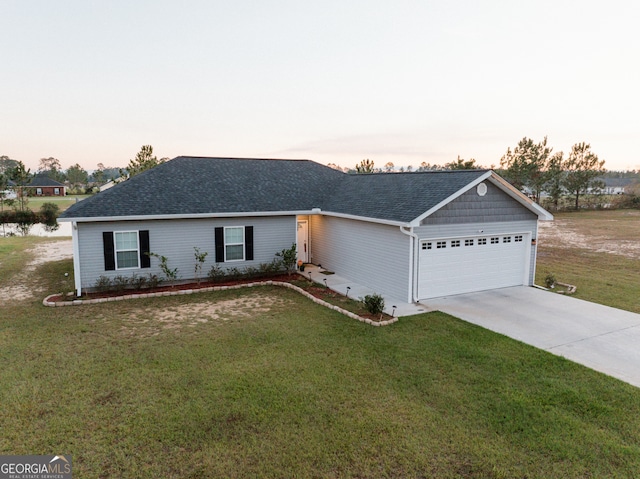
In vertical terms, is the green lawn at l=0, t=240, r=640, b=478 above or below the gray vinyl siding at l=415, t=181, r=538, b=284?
below

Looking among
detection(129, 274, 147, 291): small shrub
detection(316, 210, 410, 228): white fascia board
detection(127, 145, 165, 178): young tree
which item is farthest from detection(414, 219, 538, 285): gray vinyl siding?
detection(127, 145, 165, 178): young tree

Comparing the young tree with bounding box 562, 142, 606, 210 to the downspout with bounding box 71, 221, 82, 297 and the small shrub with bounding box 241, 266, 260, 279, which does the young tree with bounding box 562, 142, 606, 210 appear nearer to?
the small shrub with bounding box 241, 266, 260, 279

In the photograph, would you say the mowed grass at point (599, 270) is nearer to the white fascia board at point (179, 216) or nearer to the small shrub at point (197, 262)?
the white fascia board at point (179, 216)

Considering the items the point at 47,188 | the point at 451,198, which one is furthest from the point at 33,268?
the point at 47,188

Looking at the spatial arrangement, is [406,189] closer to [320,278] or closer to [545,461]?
[320,278]

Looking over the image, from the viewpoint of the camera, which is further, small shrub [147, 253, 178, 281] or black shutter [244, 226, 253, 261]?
black shutter [244, 226, 253, 261]

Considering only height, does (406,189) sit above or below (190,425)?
above

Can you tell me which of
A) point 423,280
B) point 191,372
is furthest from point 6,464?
point 423,280
